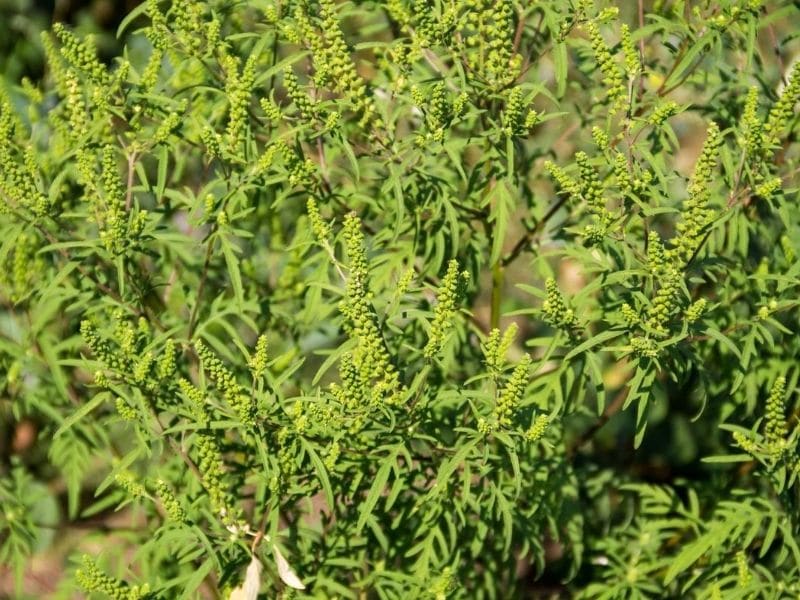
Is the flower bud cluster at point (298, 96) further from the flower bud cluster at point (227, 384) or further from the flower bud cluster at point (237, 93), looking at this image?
the flower bud cluster at point (227, 384)

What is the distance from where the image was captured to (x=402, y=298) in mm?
2836

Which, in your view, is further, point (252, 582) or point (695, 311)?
point (252, 582)

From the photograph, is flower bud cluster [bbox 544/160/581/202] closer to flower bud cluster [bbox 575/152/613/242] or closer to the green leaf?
flower bud cluster [bbox 575/152/613/242]

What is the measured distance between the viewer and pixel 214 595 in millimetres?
3482

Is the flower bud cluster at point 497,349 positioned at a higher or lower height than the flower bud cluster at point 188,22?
lower

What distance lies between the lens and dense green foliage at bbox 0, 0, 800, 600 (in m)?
2.70

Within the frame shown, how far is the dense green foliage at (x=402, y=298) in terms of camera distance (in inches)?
106

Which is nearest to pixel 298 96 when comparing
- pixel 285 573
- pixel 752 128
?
pixel 752 128

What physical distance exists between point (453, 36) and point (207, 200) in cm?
78

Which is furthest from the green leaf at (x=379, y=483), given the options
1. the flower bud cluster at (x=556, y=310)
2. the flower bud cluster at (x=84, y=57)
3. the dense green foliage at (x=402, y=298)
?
the flower bud cluster at (x=84, y=57)

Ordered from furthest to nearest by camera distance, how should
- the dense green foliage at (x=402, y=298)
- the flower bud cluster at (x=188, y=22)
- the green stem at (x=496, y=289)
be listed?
the green stem at (x=496, y=289) → the flower bud cluster at (x=188, y=22) → the dense green foliage at (x=402, y=298)

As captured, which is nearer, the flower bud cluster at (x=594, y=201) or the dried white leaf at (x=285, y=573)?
the flower bud cluster at (x=594, y=201)

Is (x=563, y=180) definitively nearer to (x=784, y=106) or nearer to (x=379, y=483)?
(x=784, y=106)

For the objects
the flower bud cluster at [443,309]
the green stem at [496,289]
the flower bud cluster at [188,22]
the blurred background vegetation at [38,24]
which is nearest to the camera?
the flower bud cluster at [443,309]
